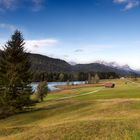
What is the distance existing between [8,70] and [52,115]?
31.7 feet

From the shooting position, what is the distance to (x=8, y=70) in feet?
111

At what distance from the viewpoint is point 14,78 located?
33.2 m

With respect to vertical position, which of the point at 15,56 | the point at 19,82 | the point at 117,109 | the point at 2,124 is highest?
the point at 15,56

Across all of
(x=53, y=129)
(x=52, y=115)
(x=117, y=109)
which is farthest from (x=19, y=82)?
(x=53, y=129)

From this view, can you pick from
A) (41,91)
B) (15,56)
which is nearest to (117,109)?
(15,56)

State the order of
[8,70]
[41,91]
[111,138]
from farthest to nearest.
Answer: [41,91] < [8,70] < [111,138]

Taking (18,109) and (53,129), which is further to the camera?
(18,109)

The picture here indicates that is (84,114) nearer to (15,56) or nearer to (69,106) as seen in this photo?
(69,106)

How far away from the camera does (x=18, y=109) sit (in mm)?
34719

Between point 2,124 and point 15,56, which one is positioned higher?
point 15,56

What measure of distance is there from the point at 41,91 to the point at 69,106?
41285 millimetres

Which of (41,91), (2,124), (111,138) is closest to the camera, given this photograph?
(111,138)

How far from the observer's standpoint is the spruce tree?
109 ft

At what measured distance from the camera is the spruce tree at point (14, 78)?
33.3 m
